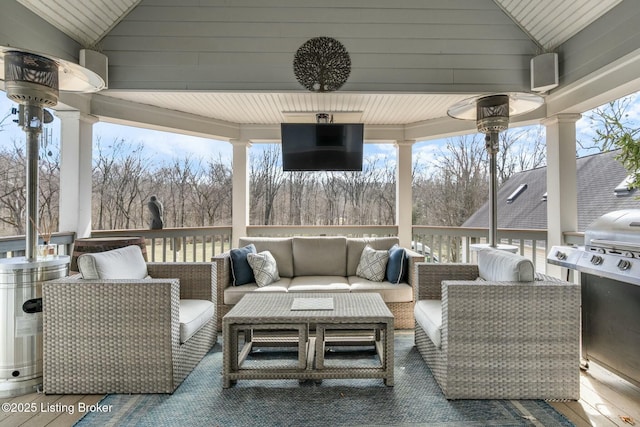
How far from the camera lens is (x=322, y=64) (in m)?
3.79

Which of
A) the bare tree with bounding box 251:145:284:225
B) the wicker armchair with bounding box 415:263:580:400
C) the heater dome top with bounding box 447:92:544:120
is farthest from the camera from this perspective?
the bare tree with bounding box 251:145:284:225

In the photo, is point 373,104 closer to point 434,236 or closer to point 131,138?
point 434,236

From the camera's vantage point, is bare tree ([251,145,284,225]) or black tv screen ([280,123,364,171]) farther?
bare tree ([251,145,284,225])

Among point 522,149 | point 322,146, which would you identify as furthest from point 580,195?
point 322,146

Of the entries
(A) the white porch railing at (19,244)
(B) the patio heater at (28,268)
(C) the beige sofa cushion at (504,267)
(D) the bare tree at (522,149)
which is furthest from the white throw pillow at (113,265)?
(D) the bare tree at (522,149)

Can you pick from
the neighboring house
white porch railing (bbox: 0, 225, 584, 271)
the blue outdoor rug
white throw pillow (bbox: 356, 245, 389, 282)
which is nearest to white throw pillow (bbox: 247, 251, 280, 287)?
white throw pillow (bbox: 356, 245, 389, 282)

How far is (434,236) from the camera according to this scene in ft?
16.9

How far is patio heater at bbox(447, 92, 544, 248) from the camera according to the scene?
129 inches

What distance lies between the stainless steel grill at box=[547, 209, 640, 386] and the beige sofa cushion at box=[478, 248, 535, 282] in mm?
467

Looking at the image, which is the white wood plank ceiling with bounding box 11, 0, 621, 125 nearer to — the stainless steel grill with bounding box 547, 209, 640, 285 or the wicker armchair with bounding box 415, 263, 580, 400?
the stainless steel grill with bounding box 547, 209, 640, 285

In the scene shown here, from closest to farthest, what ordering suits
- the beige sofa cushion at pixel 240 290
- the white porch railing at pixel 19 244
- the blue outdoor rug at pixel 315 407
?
the blue outdoor rug at pixel 315 407, the white porch railing at pixel 19 244, the beige sofa cushion at pixel 240 290

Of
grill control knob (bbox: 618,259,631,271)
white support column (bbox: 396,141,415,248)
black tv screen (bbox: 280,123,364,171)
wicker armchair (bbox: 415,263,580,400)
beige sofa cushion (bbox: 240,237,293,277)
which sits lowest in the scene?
wicker armchair (bbox: 415,263,580,400)

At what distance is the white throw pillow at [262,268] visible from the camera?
3545 millimetres

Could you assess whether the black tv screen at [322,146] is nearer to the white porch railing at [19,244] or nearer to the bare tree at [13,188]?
the white porch railing at [19,244]
